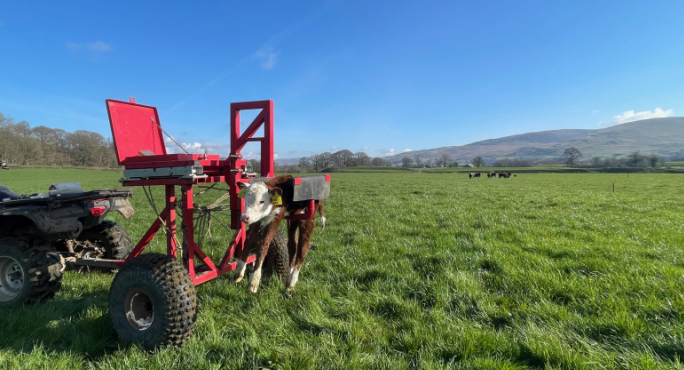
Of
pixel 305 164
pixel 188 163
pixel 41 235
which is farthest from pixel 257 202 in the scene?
pixel 305 164

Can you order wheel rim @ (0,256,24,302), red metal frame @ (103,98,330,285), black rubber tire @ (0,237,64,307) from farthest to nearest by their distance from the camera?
Answer: wheel rim @ (0,256,24,302)
black rubber tire @ (0,237,64,307)
red metal frame @ (103,98,330,285)

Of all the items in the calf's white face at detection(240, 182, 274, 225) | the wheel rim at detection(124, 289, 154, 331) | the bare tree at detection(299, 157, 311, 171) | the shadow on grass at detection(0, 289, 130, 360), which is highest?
the bare tree at detection(299, 157, 311, 171)

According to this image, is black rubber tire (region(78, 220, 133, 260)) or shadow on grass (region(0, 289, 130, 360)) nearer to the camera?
shadow on grass (region(0, 289, 130, 360))

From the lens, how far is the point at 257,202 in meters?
3.12

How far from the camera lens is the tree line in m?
57.3

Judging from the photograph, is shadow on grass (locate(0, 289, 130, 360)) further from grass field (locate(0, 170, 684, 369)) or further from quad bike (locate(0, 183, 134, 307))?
quad bike (locate(0, 183, 134, 307))

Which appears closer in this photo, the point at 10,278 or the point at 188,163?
the point at 188,163

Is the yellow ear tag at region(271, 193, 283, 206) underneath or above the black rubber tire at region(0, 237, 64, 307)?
above

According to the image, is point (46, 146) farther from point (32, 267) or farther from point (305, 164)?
point (32, 267)

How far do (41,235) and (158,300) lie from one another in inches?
118

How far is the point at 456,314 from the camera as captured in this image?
150 inches

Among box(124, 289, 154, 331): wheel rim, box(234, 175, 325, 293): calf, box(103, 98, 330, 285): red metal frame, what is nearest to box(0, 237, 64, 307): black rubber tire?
box(103, 98, 330, 285): red metal frame

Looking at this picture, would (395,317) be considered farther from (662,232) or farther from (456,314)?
(662,232)

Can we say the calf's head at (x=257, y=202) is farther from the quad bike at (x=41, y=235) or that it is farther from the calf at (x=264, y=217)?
the quad bike at (x=41, y=235)
